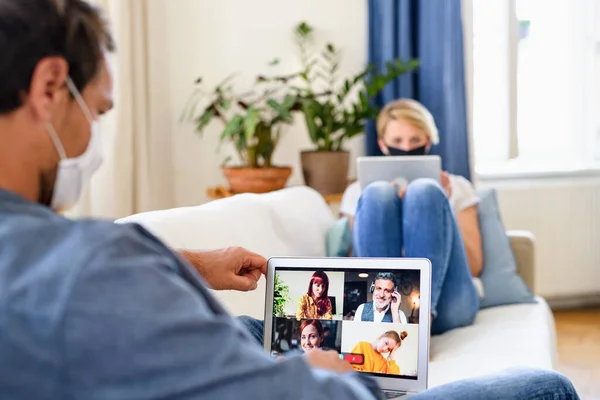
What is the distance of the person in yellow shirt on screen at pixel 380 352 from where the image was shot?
114 centimetres

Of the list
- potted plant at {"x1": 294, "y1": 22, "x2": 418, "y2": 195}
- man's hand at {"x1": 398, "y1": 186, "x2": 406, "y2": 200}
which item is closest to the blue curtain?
potted plant at {"x1": 294, "y1": 22, "x2": 418, "y2": 195}

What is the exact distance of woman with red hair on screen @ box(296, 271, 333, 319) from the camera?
1.19m

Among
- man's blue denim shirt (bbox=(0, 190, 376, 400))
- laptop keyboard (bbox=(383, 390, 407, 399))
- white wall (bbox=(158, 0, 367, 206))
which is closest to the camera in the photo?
man's blue denim shirt (bbox=(0, 190, 376, 400))

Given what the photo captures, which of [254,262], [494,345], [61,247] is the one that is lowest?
[494,345]

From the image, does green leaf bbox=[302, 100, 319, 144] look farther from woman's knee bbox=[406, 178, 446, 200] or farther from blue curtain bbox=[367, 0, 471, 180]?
woman's knee bbox=[406, 178, 446, 200]

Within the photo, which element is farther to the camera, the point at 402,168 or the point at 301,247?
the point at 402,168

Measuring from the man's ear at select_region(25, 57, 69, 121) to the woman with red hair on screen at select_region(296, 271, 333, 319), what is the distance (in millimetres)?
600

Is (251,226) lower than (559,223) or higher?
higher

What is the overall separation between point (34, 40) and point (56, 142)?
3.9 inches

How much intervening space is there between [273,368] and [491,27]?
3.61 m

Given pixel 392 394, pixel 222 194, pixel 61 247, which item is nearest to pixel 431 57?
pixel 222 194

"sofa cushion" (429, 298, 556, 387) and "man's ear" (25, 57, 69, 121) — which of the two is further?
"sofa cushion" (429, 298, 556, 387)

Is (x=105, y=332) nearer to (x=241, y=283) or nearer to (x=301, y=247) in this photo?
(x=241, y=283)

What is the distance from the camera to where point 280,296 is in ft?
3.92
